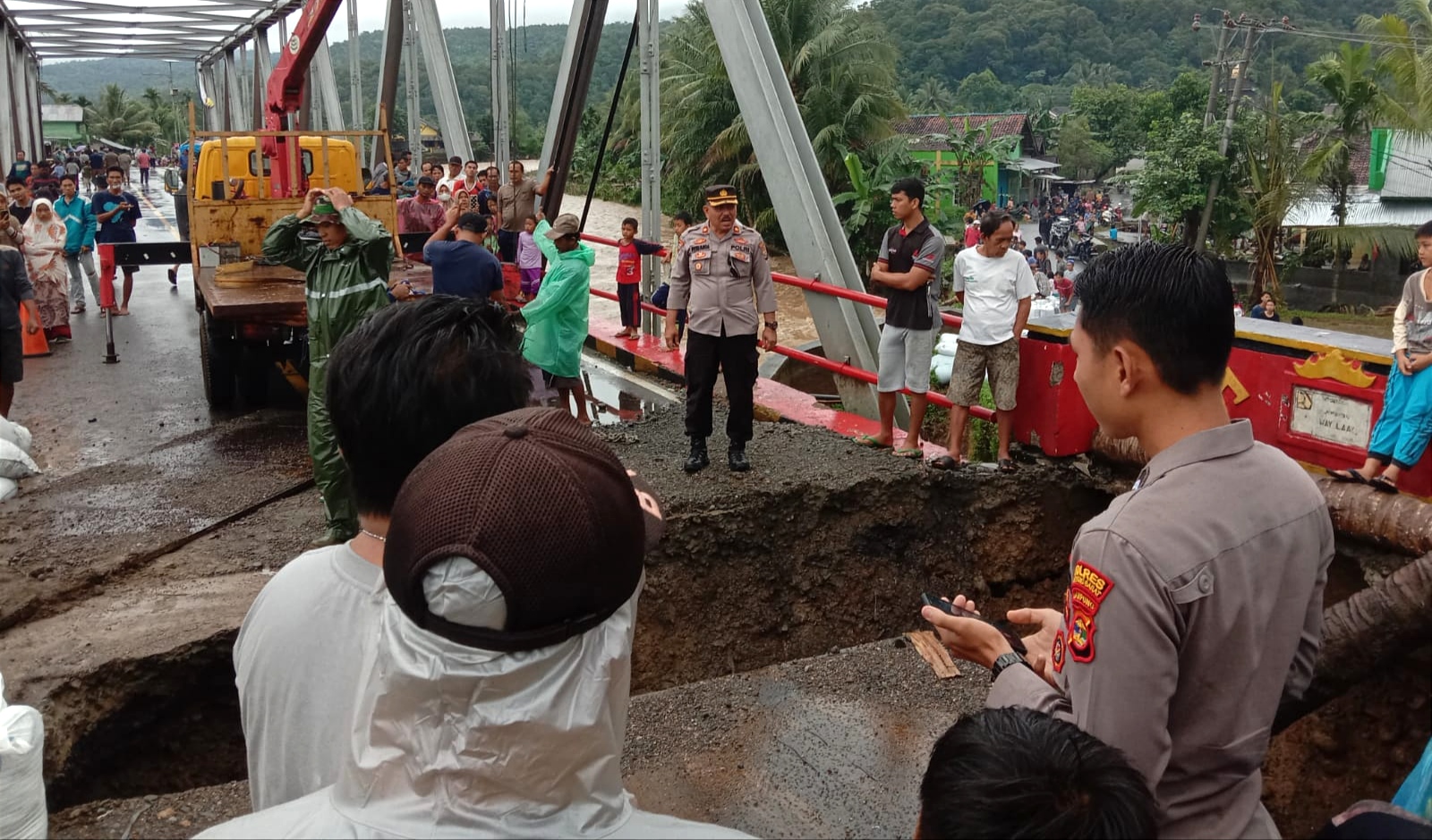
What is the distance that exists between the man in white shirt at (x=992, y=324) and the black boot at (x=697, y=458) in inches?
48.2

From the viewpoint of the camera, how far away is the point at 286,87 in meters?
12.8

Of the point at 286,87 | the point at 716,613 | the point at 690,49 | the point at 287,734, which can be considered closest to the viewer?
the point at 287,734

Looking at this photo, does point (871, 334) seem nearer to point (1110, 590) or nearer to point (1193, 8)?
point (1110, 590)

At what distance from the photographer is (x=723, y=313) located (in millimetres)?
5789

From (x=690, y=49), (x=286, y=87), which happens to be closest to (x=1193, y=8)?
(x=690, y=49)

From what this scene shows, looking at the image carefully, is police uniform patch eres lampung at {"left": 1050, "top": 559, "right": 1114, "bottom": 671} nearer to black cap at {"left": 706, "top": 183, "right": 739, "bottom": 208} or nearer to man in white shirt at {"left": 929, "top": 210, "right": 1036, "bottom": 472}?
man in white shirt at {"left": 929, "top": 210, "right": 1036, "bottom": 472}

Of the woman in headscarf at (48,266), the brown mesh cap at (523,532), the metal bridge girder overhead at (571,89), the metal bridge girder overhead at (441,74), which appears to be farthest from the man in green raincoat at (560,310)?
the metal bridge girder overhead at (441,74)

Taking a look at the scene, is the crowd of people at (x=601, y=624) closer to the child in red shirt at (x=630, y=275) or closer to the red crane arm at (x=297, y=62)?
the child in red shirt at (x=630, y=275)

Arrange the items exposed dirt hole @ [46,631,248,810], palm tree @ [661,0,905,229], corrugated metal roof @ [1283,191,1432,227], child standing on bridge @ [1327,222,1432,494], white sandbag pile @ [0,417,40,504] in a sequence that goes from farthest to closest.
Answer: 1. corrugated metal roof @ [1283,191,1432,227]
2. palm tree @ [661,0,905,229]
3. white sandbag pile @ [0,417,40,504]
4. child standing on bridge @ [1327,222,1432,494]
5. exposed dirt hole @ [46,631,248,810]

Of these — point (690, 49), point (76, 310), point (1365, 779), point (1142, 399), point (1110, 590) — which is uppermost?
point (690, 49)

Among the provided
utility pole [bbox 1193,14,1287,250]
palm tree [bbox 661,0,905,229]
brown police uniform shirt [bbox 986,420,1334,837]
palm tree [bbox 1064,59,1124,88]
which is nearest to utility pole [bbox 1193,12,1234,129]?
utility pole [bbox 1193,14,1287,250]

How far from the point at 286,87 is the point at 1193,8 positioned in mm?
82170

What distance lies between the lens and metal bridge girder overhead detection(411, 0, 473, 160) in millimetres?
14398

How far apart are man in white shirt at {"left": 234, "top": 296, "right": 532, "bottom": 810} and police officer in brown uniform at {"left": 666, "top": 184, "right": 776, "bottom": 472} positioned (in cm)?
357
